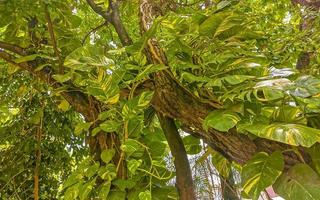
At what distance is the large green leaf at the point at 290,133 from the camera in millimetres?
512

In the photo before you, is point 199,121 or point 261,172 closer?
point 261,172

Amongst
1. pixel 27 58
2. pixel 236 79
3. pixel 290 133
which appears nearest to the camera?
pixel 290 133

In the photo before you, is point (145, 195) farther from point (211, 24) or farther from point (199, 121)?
point (211, 24)

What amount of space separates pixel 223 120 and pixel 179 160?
8.9 inches

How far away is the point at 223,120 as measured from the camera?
60 centimetres

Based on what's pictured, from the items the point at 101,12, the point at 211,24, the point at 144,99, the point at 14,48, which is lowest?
the point at 144,99

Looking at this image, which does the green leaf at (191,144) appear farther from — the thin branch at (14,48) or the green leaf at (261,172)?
the thin branch at (14,48)

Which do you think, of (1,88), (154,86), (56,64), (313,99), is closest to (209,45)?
(154,86)

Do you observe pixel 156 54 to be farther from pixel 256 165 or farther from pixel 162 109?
pixel 256 165

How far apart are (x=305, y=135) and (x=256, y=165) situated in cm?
12

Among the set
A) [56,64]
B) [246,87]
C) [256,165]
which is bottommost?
[256,165]

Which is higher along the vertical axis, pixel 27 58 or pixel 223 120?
pixel 27 58

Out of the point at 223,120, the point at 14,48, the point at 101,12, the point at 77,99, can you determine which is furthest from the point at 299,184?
the point at 101,12

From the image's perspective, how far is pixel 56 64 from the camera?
0.95 metres
